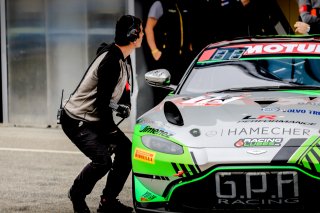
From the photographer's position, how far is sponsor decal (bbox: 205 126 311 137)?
613cm

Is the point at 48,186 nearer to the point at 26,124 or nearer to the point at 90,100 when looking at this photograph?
the point at 90,100

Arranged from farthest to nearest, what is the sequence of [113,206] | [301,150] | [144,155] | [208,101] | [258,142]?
[113,206] < [208,101] < [144,155] < [258,142] < [301,150]

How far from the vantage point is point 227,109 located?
6.64 metres

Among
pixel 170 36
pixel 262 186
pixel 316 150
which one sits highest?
pixel 316 150

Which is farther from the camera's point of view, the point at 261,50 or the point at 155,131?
the point at 261,50

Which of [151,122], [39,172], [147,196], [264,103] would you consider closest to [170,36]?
[39,172]

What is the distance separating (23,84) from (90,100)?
8.65 metres

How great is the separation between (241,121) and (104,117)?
1341mm

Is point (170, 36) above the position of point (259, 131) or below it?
below

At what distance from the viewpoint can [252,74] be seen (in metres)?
7.63

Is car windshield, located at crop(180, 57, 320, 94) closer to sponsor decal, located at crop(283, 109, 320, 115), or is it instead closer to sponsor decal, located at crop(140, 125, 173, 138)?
sponsor decal, located at crop(283, 109, 320, 115)

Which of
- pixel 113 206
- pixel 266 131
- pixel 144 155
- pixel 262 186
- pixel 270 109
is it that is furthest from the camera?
pixel 113 206

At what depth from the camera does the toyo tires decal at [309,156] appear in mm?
5832

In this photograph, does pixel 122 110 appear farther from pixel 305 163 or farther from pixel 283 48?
pixel 305 163
